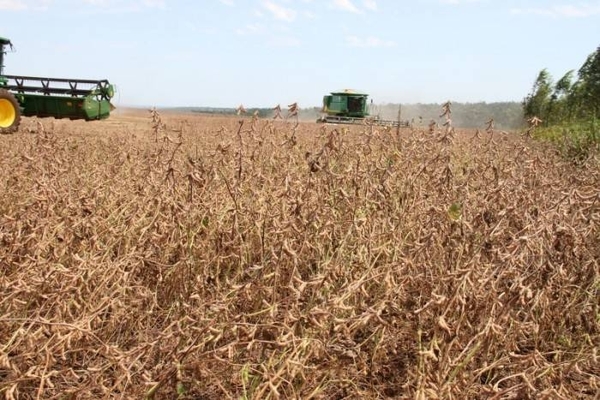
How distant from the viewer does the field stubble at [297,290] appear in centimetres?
166

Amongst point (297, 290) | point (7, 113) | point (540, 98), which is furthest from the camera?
point (540, 98)

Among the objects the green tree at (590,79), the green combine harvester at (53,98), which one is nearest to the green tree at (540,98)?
the green tree at (590,79)

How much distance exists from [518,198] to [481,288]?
48.3 inches

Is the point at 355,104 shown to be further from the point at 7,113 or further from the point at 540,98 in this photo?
the point at 7,113

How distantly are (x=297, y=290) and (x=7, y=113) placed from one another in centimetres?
1127

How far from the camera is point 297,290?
1582 mm

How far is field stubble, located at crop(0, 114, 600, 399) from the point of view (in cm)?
166

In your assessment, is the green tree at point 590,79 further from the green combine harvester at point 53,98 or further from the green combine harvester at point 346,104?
the green combine harvester at point 53,98

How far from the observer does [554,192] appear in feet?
10.2

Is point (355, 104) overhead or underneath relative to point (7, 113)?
overhead

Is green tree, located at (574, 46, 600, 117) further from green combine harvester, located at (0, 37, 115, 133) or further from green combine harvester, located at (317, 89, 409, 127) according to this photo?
green combine harvester, located at (0, 37, 115, 133)

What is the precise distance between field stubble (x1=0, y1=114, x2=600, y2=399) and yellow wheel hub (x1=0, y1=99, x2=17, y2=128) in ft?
28.0

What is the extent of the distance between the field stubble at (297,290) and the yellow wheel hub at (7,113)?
28.0ft

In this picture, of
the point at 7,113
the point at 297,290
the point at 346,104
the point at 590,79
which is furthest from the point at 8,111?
the point at 590,79
